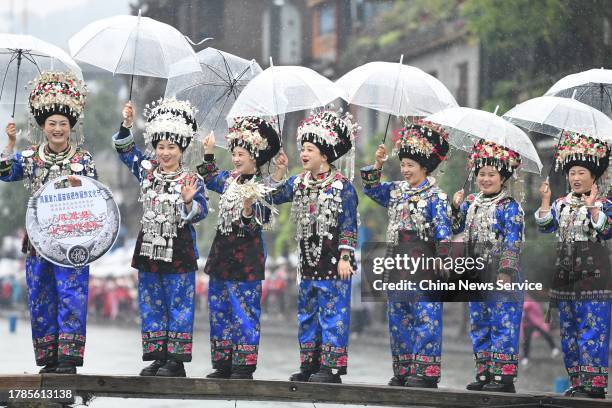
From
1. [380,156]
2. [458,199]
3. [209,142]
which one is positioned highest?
[209,142]

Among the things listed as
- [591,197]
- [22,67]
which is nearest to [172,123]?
[22,67]

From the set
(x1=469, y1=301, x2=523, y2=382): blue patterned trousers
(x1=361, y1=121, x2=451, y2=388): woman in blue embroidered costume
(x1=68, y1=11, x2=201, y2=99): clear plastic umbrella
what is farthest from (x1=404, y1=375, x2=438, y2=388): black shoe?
(x1=68, y1=11, x2=201, y2=99): clear plastic umbrella

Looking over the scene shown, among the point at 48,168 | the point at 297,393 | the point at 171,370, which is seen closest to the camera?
the point at 297,393

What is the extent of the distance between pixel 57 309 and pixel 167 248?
862 millimetres

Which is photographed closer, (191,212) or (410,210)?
(191,212)

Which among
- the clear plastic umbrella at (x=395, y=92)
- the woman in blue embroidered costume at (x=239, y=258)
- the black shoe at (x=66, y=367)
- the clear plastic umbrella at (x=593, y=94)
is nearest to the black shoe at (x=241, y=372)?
the woman in blue embroidered costume at (x=239, y=258)

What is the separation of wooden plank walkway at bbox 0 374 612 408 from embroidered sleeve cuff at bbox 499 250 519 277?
82cm

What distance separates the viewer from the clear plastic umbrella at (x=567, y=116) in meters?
6.82

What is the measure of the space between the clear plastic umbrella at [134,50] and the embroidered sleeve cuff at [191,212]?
3.11ft

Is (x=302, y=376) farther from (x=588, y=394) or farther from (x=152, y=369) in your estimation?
(x=588, y=394)

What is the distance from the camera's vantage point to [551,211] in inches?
275

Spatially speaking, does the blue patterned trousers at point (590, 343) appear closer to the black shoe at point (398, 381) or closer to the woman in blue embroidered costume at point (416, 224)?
the woman in blue embroidered costume at point (416, 224)

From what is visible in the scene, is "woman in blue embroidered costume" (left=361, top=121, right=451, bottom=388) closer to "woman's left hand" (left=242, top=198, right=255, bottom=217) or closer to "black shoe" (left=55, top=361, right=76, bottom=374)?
"woman's left hand" (left=242, top=198, right=255, bottom=217)

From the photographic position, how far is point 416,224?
6977mm
